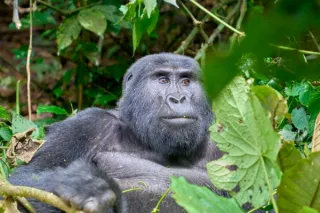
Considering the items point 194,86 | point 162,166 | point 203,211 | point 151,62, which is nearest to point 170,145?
point 162,166

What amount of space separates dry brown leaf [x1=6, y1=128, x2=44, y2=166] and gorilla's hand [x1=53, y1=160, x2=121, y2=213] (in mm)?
802

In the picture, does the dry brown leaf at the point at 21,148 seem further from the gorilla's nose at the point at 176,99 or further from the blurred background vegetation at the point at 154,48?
the gorilla's nose at the point at 176,99

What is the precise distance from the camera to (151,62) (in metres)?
3.42

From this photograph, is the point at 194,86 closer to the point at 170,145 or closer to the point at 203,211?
the point at 170,145

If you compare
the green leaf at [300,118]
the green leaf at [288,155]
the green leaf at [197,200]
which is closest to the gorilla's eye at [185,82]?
the green leaf at [300,118]

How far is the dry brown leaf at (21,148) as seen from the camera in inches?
116

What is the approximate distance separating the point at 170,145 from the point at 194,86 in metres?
0.43

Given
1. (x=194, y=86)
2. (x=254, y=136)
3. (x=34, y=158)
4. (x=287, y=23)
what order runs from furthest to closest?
1. (x=194, y=86)
2. (x=34, y=158)
3. (x=254, y=136)
4. (x=287, y=23)

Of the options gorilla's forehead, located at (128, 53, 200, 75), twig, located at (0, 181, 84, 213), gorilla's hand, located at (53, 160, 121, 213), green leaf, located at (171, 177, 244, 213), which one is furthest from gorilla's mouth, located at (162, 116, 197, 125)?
green leaf, located at (171, 177, 244, 213)

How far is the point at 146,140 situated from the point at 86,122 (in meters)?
0.36

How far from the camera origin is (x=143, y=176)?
296cm

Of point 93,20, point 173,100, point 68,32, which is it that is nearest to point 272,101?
point 173,100

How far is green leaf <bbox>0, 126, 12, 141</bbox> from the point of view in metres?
3.38

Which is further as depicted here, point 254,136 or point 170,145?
point 170,145
